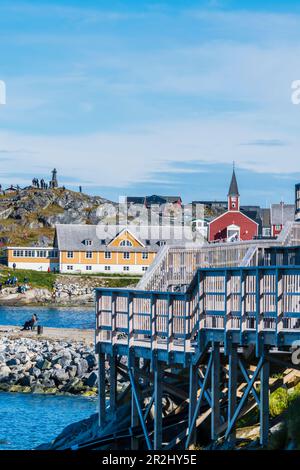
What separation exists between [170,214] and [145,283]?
135851mm

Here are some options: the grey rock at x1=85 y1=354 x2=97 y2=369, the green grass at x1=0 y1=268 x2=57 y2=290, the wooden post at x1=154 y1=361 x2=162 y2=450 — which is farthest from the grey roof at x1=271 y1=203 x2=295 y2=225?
the wooden post at x1=154 y1=361 x2=162 y2=450

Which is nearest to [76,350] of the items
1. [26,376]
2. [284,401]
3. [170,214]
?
[26,376]

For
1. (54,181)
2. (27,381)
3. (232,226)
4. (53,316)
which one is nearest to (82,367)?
(27,381)

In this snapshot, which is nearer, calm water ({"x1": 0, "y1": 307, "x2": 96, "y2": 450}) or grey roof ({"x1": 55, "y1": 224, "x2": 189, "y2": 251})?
calm water ({"x1": 0, "y1": 307, "x2": 96, "y2": 450})

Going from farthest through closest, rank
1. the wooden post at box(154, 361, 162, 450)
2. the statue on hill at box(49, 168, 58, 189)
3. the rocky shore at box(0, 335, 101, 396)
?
the statue on hill at box(49, 168, 58, 189) → the rocky shore at box(0, 335, 101, 396) → the wooden post at box(154, 361, 162, 450)

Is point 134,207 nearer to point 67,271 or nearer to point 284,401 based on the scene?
point 67,271

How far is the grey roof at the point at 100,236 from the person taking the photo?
11931 centimetres

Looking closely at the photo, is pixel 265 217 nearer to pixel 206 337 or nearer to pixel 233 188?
pixel 233 188

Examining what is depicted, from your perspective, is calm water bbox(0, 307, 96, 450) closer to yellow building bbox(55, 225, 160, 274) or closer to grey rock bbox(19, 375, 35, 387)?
grey rock bbox(19, 375, 35, 387)

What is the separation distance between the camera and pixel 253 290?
2038cm

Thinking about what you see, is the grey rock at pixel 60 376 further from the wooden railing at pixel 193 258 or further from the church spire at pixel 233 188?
the church spire at pixel 233 188

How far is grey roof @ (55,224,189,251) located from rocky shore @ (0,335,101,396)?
2594 inches

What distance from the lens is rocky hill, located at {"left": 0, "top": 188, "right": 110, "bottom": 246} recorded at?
502ft
